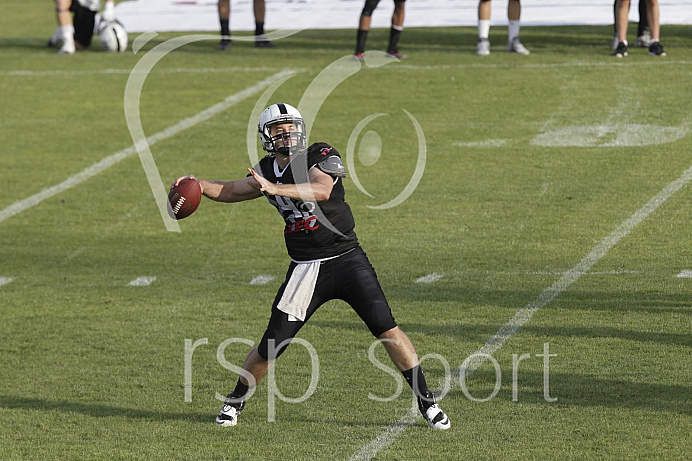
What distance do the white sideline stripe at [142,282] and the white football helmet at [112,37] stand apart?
1072 centimetres

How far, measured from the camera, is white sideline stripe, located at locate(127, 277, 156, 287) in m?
9.95

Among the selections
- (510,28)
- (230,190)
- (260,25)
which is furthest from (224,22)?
(230,190)

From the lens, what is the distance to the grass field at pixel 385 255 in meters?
6.47

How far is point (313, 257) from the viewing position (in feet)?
20.9

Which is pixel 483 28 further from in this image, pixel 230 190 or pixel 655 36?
pixel 230 190

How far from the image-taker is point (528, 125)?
14.9 metres

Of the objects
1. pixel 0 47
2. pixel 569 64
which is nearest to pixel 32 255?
pixel 569 64

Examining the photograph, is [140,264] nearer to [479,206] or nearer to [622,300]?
[479,206]

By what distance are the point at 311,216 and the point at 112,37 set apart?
47.7ft

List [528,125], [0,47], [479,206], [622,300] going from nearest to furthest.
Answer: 1. [622,300]
2. [479,206]
3. [528,125]
4. [0,47]

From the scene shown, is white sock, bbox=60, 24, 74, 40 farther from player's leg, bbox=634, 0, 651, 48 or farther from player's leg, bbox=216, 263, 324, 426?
player's leg, bbox=216, 263, 324, 426

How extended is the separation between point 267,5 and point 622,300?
16294mm

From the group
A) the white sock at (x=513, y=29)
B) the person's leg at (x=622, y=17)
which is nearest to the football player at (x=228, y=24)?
the white sock at (x=513, y=29)

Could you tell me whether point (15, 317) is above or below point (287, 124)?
below
